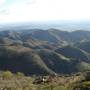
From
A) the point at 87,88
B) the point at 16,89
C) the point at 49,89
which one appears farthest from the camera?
the point at 16,89

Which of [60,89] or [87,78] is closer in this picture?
[60,89]

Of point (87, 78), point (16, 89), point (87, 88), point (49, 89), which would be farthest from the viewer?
point (87, 78)

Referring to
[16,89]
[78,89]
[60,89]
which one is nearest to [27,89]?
[16,89]

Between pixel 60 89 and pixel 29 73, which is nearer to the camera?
pixel 60 89

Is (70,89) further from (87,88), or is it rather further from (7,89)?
(7,89)

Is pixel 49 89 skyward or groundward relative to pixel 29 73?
skyward

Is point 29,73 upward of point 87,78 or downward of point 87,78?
downward

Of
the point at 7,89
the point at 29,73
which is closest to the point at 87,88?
the point at 7,89

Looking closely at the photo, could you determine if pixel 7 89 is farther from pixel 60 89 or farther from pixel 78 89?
pixel 78 89

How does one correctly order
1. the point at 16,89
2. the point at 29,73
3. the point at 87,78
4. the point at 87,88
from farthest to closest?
the point at 29,73 < the point at 87,78 < the point at 16,89 < the point at 87,88
